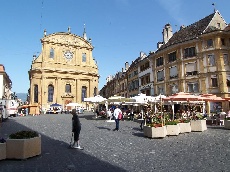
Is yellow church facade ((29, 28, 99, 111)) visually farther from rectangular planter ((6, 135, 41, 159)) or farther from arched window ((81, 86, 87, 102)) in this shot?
rectangular planter ((6, 135, 41, 159))

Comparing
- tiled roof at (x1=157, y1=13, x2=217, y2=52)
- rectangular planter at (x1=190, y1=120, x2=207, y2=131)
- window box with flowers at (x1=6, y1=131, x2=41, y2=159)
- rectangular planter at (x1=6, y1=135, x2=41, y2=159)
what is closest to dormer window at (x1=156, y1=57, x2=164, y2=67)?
tiled roof at (x1=157, y1=13, x2=217, y2=52)

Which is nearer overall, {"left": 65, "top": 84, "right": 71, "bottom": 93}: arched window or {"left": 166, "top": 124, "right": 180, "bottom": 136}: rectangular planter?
{"left": 166, "top": 124, "right": 180, "bottom": 136}: rectangular planter

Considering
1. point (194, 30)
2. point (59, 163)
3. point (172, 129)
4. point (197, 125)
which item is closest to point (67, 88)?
point (194, 30)

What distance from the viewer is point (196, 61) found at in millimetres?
32000

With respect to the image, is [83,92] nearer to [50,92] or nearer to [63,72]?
[63,72]

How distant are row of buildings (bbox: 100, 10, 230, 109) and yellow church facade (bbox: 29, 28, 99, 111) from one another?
27.1 meters

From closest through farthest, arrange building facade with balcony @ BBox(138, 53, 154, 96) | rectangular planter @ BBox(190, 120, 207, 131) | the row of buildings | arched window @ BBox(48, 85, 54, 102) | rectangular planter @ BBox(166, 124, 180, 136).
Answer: rectangular planter @ BBox(166, 124, 180, 136) < rectangular planter @ BBox(190, 120, 207, 131) < the row of buildings < building facade with balcony @ BBox(138, 53, 154, 96) < arched window @ BBox(48, 85, 54, 102)

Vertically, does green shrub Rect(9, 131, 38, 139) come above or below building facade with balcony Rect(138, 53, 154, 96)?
below

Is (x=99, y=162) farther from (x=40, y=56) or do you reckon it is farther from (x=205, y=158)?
(x=40, y=56)

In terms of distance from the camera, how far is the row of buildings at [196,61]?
98.2 feet

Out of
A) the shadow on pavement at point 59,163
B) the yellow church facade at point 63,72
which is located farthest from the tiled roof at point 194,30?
the yellow church facade at point 63,72

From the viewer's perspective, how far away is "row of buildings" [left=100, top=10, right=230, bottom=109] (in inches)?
1178

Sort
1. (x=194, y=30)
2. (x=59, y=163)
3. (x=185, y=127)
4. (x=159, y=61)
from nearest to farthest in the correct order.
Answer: (x=59, y=163) → (x=185, y=127) → (x=194, y=30) → (x=159, y=61)

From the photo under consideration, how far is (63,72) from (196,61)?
38743mm
